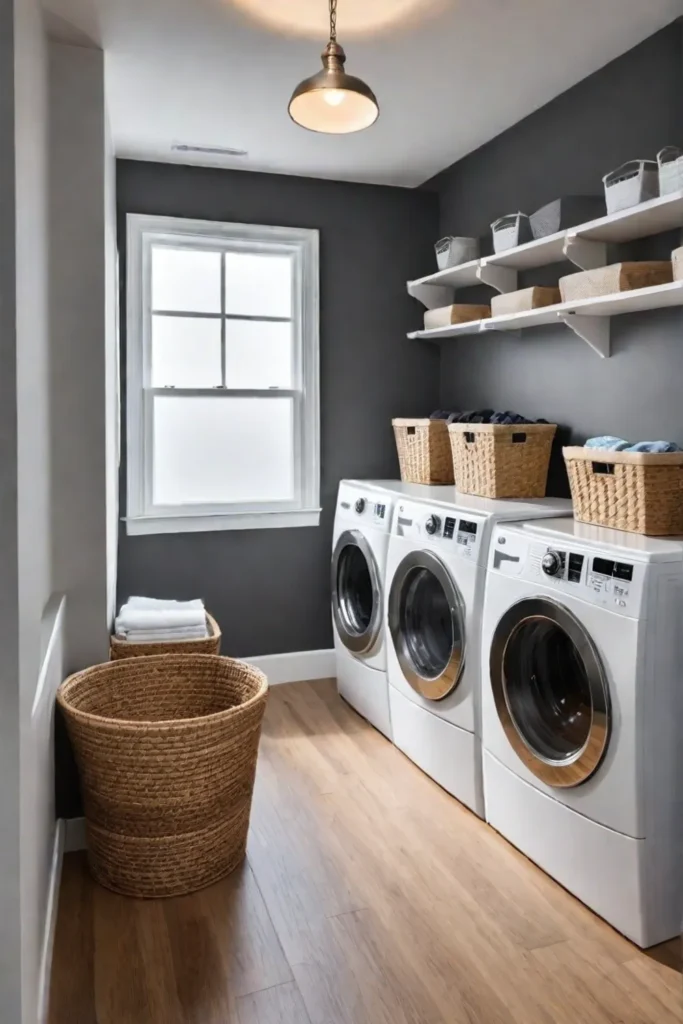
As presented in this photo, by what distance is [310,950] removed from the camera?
1.91m

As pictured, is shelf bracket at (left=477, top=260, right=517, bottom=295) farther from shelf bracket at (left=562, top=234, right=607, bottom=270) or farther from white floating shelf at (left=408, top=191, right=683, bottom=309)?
shelf bracket at (left=562, top=234, right=607, bottom=270)

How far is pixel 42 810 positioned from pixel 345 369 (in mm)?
2536

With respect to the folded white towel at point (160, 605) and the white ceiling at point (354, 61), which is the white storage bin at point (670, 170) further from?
the folded white towel at point (160, 605)

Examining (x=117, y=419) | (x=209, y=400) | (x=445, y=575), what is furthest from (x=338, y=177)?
(x=445, y=575)

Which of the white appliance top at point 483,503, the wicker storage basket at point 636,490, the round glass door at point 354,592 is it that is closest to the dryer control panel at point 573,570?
the white appliance top at point 483,503

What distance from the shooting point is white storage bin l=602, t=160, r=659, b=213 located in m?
2.29

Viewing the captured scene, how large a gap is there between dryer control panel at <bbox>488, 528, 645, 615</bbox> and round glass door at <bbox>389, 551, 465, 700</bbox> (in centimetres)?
30

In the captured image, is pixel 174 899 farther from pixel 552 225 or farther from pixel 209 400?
pixel 552 225

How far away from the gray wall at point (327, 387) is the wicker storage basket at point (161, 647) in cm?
87

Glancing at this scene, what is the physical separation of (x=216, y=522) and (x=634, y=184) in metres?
2.17

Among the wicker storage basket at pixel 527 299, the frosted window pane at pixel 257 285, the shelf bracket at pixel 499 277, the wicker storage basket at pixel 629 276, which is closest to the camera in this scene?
the wicker storage basket at pixel 629 276

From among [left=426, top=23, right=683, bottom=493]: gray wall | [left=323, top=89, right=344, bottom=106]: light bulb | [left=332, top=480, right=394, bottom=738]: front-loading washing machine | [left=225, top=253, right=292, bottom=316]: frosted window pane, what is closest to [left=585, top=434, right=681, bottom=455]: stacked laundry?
[left=426, top=23, right=683, bottom=493]: gray wall

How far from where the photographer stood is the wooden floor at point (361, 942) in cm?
172

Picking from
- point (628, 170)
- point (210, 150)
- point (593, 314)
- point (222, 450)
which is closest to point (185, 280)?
point (210, 150)
